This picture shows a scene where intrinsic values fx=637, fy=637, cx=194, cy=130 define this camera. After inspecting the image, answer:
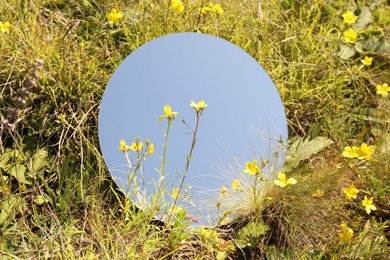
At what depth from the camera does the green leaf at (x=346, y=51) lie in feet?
9.91

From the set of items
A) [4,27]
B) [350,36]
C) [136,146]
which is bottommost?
[136,146]

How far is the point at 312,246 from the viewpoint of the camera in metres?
2.46

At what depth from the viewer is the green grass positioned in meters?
2.39

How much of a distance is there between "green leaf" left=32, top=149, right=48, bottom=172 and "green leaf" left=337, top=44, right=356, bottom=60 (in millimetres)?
1444

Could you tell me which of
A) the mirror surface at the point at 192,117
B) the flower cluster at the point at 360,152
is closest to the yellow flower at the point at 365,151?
the flower cluster at the point at 360,152

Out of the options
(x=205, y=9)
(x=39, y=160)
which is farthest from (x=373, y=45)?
(x=39, y=160)

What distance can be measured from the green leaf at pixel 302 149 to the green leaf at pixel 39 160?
3.20 feet

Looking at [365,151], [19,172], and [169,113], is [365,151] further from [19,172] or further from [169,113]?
[19,172]

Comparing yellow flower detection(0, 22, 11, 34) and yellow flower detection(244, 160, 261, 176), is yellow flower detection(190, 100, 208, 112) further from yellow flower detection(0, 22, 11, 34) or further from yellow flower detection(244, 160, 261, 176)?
yellow flower detection(0, 22, 11, 34)

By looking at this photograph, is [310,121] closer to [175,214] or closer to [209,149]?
[209,149]

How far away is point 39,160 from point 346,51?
152 centimetres

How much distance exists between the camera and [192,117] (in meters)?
2.48

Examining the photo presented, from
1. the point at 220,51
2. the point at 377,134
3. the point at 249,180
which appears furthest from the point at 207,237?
the point at 377,134

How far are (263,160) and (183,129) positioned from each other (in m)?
0.35
